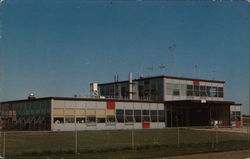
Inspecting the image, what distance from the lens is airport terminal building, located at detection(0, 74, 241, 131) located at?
46594 millimetres

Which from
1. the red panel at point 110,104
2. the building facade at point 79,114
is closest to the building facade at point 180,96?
the building facade at point 79,114

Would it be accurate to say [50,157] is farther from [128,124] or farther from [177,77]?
[177,77]

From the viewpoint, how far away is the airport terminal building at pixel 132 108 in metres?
46.6

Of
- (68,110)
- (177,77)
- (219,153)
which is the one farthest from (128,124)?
(219,153)

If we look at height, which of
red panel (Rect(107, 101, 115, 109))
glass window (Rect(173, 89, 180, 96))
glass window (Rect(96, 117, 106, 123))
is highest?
glass window (Rect(173, 89, 180, 96))

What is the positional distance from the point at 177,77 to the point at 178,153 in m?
44.1

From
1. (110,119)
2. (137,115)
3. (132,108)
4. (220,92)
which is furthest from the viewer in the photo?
(220,92)

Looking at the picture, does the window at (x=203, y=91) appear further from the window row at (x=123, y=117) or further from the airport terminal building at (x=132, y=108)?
the window row at (x=123, y=117)

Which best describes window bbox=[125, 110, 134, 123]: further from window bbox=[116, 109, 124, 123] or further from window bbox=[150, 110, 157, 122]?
window bbox=[150, 110, 157, 122]

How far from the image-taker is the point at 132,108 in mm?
53406

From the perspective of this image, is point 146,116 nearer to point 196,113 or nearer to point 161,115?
point 161,115

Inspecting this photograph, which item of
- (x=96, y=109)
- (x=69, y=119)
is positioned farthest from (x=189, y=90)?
(x=69, y=119)

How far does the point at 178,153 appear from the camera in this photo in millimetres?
18062

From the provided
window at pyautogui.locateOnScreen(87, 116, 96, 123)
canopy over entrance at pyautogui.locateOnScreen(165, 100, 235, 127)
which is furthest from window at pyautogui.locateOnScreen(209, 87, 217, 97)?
window at pyautogui.locateOnScreen(87, 116, 96, 123)
